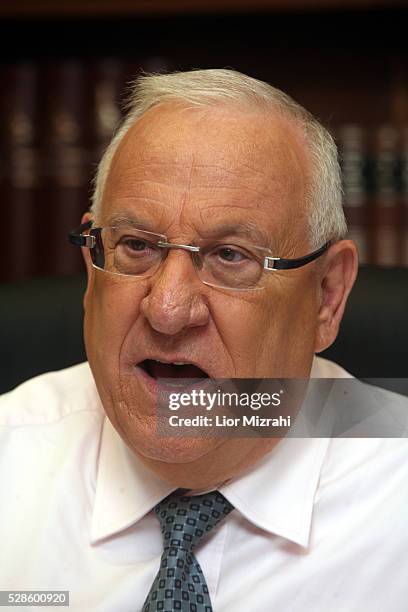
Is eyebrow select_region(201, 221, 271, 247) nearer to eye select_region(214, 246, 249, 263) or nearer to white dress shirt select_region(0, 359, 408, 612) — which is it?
eye select_region(214, 246, 249, 263)

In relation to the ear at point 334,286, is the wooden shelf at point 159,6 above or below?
above

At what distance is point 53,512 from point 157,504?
0.12 m

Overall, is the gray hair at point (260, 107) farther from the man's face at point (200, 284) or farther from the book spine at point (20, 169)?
the book spine at point (20, 169)

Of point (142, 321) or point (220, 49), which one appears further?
point (220, 49)

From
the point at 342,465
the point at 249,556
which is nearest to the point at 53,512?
the point at 249,556

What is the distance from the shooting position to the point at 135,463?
1.08 metres

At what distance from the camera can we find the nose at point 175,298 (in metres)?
0.88

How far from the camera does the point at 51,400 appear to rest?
119 cm

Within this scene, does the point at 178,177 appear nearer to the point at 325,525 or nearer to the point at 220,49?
the point at 325,525

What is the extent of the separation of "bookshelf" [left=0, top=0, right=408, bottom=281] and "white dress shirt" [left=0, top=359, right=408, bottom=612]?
1426 millimetres

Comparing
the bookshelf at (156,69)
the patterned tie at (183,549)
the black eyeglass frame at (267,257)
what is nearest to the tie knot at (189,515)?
the patterned tie at (183,549)

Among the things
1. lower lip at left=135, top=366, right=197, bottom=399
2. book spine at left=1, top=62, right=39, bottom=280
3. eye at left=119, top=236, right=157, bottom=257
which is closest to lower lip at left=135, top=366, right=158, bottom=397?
lower lip at left=135, top=366, right=197, bottom=399

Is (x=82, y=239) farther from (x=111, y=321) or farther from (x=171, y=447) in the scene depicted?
(x=171, y=447)

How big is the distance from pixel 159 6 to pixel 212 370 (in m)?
1.59
